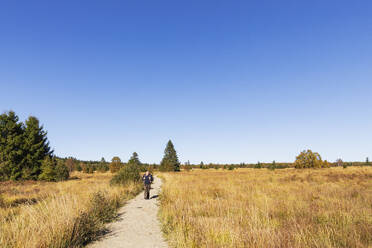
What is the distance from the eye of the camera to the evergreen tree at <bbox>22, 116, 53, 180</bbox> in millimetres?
28200

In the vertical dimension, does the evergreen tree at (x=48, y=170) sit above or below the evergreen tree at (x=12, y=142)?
below

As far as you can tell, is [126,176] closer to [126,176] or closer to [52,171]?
[126,176]

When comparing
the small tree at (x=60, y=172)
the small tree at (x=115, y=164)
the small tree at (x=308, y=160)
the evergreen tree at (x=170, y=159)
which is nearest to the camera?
the small tree at (x=60, y=172)

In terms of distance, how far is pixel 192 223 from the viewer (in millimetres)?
5531

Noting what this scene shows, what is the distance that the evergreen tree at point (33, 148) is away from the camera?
92.5 feet

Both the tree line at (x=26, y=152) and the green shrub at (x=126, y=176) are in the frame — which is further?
the tree line at (x=26, y=152)

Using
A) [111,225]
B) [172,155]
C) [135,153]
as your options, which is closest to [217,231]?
[111,225]

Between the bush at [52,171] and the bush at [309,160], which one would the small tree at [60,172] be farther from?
the bush at [309,160]

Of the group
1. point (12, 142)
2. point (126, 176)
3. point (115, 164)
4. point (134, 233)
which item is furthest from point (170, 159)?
point (134, 233)

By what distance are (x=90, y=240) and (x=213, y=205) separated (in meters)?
4.56

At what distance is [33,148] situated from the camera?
95.1ft

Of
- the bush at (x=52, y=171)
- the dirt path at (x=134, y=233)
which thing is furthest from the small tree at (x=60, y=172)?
the dirt path at (x=134, y=233)

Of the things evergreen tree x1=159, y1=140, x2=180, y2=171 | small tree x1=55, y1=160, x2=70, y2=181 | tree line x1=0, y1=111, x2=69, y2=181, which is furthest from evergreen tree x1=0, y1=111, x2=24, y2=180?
evergreen tree x1=159, y1=140, x2=180, y2=171

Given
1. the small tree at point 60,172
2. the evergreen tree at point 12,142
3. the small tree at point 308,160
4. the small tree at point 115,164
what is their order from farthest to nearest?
the small tree at point 115,164, the small tree at point 308,160, the small tree at point 60,172, the evergreen tree at point 12,142
